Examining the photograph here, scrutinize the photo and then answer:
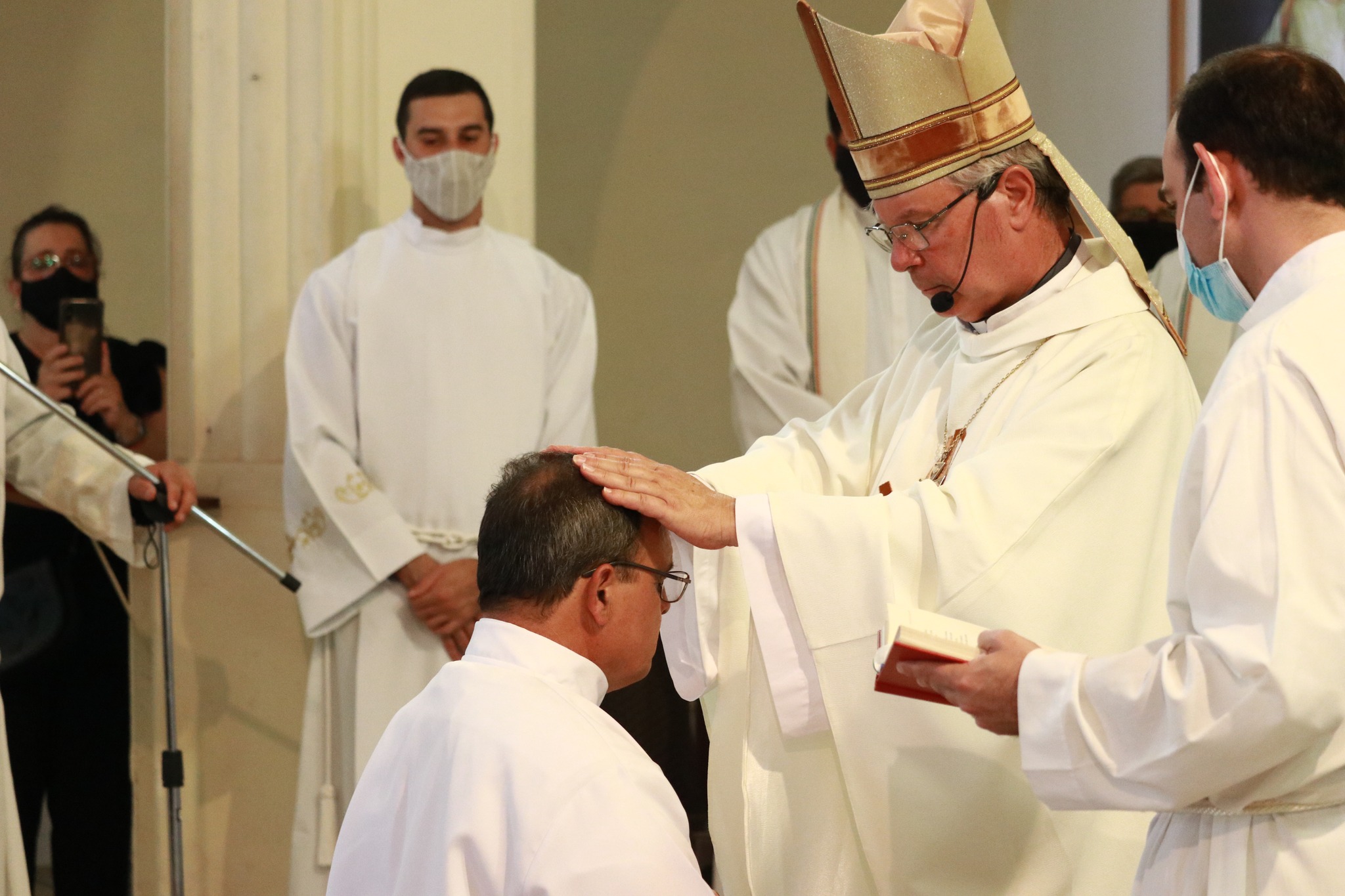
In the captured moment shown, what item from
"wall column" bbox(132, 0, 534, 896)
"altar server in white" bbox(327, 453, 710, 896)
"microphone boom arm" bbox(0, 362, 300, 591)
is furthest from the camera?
"wall column" bbox(132, 0, 534, 896)

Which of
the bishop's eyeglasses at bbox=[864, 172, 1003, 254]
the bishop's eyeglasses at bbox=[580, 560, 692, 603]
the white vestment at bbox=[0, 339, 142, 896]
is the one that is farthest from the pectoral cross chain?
the white vestment at bbox=[0, 339, 142, 896]

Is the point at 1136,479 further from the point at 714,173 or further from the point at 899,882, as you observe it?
the point at 714,173

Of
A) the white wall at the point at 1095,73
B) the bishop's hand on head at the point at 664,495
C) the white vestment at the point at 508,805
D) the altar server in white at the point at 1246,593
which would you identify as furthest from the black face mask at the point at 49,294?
the white wall at the point at 1095,73

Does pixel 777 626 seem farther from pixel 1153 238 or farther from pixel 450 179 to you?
pixel 1153 238

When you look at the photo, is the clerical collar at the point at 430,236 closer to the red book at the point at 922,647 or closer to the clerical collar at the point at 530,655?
the clerical collar at the point at 530,655

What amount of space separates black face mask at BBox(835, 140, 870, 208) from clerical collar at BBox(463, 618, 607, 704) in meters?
3.47

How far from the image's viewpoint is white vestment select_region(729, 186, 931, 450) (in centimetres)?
549

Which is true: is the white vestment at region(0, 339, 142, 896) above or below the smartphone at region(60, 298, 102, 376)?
below

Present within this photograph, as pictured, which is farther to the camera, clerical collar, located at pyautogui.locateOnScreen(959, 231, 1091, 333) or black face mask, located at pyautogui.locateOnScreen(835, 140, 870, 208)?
black face mask, located at pyautogui.locateOnScreen(835, 140, 870, 208)

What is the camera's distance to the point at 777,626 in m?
2.79

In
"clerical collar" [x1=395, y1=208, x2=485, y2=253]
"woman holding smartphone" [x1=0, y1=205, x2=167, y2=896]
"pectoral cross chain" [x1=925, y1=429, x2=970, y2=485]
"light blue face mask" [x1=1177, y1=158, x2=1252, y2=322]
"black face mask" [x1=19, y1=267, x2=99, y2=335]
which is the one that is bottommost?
"woman holding smartphone" [x1=0, y1=205, x2=167, y2=896]

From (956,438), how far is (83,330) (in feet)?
10.0

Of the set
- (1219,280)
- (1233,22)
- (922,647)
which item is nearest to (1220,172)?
(1219,280)

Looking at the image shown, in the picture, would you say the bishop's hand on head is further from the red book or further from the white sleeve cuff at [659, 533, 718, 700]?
the red book
